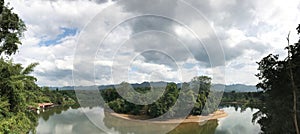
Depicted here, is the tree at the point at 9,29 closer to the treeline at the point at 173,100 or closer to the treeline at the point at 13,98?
the treeline at the point at 13,98

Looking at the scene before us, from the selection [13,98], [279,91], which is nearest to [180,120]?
[279,91]

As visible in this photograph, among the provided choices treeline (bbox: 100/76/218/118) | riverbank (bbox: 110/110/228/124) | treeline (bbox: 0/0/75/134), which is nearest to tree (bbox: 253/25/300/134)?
treeline (bbox: 0/0/75/134)

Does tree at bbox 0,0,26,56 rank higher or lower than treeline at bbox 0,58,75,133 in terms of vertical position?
higher

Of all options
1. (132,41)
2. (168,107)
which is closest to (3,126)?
(132,41)

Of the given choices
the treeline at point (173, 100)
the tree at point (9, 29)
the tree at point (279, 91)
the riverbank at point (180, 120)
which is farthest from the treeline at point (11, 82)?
the riverbank at point (180, 120)

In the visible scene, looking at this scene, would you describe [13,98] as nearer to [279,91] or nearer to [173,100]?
[279,91]

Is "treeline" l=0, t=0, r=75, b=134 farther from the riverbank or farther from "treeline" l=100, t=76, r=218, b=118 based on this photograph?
the riverbank
